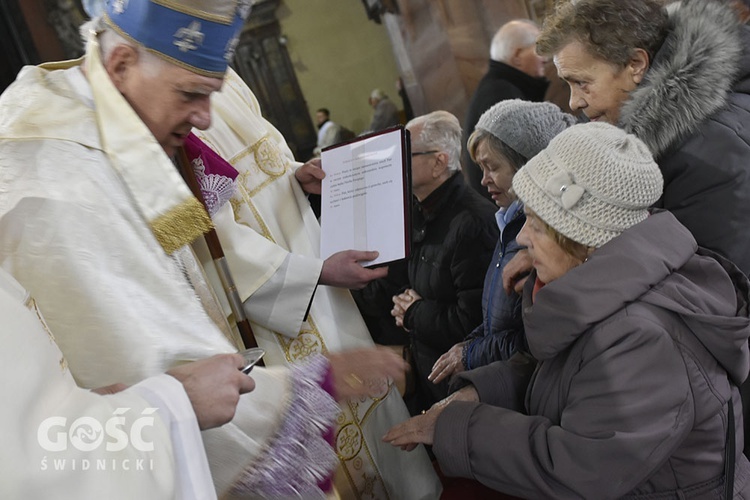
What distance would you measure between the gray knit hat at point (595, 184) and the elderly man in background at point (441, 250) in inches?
47.7

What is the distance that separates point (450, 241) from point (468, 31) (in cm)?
468

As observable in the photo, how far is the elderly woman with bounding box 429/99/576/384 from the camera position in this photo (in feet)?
8.36

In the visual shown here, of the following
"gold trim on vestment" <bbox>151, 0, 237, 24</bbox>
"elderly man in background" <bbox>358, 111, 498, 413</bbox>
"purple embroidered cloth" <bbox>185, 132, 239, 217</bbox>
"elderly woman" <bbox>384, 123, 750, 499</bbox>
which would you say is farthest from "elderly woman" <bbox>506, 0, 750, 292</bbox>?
"gold trim on vestment" <bbox>151, 0, 237, 24</bbox>

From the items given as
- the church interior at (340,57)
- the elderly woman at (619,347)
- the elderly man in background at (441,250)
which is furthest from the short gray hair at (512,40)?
the elderly woman at (619,347)

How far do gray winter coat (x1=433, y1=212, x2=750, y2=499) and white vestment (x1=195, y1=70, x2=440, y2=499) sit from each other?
0.89 m

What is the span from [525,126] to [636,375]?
4.48ft

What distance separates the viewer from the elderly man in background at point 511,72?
15.2 feet

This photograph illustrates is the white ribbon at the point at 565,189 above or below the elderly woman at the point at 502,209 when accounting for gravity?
above

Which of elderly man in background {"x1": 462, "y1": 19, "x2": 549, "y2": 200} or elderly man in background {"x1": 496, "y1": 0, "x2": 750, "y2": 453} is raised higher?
elderly man in background {"x1": 496, "y1": 0, "x2": 750, "y2": 453}

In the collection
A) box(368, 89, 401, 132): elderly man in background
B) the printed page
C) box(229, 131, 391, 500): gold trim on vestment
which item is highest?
the printed page

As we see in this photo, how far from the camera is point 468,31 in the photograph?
7250 millimetres

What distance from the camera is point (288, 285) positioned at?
99.3 inches

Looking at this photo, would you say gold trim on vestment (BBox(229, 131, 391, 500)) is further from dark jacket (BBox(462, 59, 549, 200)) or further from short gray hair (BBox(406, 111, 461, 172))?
dark jacket (BBox(462, 59, 549, 200))

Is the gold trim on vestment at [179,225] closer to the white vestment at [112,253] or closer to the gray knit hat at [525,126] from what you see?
the white vestment at [112,253]
